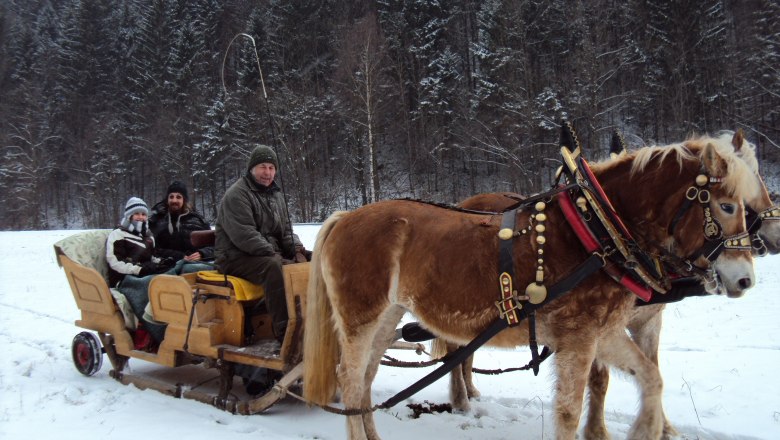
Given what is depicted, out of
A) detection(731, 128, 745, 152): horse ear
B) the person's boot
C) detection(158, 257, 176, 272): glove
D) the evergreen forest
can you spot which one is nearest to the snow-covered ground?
the person's boot

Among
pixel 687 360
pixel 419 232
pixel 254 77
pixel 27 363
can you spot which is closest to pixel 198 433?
pixel 419 232

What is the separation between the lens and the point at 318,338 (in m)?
3.33

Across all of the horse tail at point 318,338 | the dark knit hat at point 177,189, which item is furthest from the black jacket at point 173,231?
the horse tail at point 318,338

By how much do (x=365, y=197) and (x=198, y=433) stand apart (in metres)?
19.5

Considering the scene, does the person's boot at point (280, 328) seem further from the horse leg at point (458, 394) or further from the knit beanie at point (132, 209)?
the knit beanie at point (132, 209)

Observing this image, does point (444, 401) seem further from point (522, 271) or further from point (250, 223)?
point (250, 223)

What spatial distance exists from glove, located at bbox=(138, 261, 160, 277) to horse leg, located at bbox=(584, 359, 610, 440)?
13.5 feet

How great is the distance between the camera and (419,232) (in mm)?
2826

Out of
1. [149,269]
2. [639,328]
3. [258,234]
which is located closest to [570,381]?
[639,328]

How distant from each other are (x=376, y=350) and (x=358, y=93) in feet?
59.8

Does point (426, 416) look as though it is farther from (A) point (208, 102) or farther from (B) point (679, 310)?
(A) point (208, 102)

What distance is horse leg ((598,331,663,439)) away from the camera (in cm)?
281

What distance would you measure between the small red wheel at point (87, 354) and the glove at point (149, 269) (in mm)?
788

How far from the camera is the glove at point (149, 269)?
187 inches
